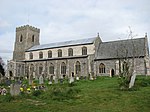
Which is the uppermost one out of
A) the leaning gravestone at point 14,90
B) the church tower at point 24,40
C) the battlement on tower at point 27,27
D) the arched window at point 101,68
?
the battlement on tower at point 27,27

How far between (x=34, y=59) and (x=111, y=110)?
153ft

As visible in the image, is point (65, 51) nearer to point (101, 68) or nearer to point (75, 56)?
point (75, 56)

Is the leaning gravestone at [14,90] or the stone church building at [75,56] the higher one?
the stone church building at [75,56]

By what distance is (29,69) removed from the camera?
177 ft

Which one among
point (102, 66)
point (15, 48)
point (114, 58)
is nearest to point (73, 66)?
point (102, 66)

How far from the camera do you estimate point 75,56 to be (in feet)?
153

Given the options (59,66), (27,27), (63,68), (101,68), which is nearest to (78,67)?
(63,68)

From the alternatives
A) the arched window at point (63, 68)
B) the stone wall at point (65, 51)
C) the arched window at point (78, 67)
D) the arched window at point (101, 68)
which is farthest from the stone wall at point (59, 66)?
the arched window at point (101, 68)

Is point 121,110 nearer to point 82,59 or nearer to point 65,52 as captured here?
point 82,59

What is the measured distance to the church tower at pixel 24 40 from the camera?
194ft

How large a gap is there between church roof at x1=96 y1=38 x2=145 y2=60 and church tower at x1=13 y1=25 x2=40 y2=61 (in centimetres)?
2427

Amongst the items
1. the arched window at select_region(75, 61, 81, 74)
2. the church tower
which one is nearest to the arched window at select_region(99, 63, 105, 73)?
the arched window at select_region(75, 61, 81, 74)

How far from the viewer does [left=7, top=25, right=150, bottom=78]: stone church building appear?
133 feet

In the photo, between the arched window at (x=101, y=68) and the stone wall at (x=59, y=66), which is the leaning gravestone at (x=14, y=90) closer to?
the stone wall at (x=59, y=66)
